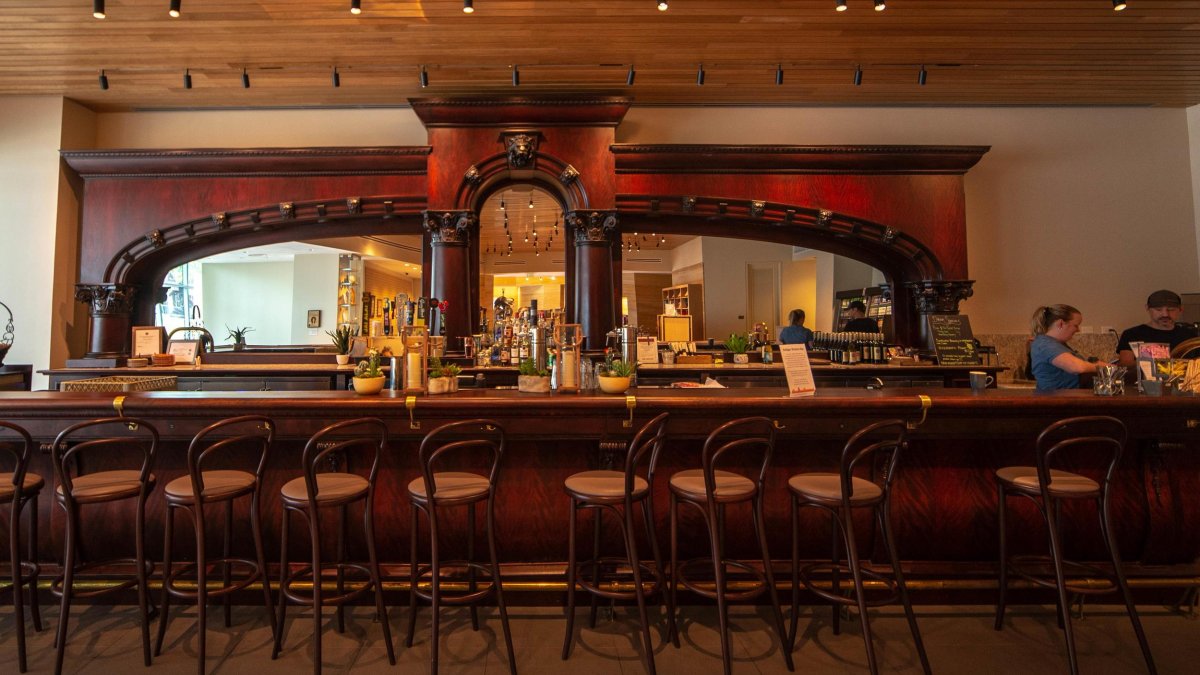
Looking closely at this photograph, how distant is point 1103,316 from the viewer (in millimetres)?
5480

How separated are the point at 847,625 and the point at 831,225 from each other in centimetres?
379

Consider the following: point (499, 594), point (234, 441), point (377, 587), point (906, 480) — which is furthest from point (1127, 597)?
point (234, 441)

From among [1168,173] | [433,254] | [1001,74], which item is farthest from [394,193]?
[1168,173]

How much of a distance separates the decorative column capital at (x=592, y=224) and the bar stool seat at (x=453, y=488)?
3154mm

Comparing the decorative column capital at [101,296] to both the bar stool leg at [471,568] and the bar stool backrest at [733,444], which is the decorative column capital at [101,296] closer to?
the bar stool leg at [471,568]

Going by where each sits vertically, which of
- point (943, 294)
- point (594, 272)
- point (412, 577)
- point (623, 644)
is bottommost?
point (623, 644)

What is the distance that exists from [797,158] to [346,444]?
4.72 meters

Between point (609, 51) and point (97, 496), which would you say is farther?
point (609, 51)

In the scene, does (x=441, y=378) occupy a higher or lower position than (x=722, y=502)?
higher

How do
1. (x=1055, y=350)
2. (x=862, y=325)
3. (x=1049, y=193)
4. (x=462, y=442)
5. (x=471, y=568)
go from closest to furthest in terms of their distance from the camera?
(x=462, y=442)
(x=471, y=568)
(x=1055, y=350)
(x=1049, y=193)
(x=862, y=325)

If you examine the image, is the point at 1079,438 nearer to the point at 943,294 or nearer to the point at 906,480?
the point at 906,480

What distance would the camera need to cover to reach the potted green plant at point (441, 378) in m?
2.71

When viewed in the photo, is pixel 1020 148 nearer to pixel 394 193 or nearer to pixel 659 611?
pixel 659 611

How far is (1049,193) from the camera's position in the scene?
18.1 feet
